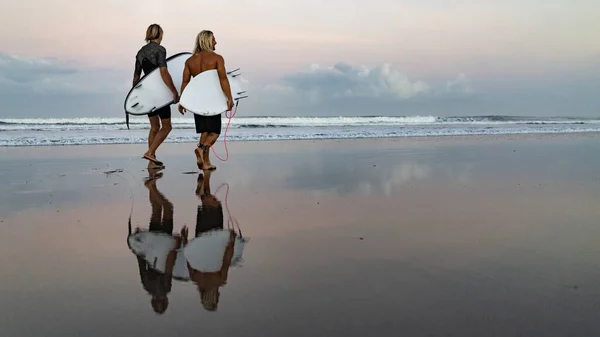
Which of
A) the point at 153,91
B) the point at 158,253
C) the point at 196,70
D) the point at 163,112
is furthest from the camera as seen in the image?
the point at 163,112

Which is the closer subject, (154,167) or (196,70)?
(196,70)

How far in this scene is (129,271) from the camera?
2.61 metres

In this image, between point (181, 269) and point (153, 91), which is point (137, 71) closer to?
→ point (153, 91)

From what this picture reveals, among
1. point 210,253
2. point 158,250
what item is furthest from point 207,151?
point 210,253

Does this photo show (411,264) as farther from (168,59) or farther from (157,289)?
(168,59)

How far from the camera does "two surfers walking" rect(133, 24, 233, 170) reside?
7.15m

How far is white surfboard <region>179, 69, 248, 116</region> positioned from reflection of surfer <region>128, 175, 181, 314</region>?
3.06m

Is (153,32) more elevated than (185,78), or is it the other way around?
(153,32)

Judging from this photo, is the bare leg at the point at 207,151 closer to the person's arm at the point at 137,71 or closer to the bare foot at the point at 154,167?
the bare foot at the point at 154,167

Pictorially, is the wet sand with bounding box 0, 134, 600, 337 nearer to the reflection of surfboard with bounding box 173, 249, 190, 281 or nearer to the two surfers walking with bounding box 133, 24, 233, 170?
the reflection of surfboard with bounding box 173, 249, 190, 281

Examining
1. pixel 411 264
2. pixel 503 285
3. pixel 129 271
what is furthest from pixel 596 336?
pixel 129 271

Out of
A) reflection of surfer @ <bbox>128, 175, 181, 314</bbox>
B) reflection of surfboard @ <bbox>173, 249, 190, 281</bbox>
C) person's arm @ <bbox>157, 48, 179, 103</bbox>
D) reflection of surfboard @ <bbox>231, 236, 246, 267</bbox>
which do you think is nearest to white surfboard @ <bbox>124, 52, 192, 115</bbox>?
person's arm @ <bbox>157, 48, 179, 103</bbox>

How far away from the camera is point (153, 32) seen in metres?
7.49

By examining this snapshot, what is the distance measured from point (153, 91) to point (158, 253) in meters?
5.19
